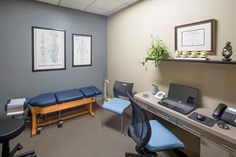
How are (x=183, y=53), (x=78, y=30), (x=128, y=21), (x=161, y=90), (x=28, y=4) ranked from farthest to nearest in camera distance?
(x=78, y=30)
(x=128, y=21)
(x=28, y=4)
(x=161, y=90)
(x=183, y=53)

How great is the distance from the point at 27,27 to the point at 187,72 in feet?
10.2

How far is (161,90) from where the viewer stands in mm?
2598

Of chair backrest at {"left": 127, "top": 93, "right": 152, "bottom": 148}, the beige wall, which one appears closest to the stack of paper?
chair backrest at {"left": 127, "top": 93, "right": 152, "bottom": 148}

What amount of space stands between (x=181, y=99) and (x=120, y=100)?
4.15 feet

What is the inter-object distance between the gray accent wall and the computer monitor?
7.77 ft

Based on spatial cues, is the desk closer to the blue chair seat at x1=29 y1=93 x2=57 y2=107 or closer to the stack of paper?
the blue chair seat at x1=29 y1=93 x2=57 y2=107

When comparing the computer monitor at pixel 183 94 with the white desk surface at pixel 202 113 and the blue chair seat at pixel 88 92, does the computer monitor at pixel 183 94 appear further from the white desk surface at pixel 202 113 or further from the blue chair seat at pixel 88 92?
the blue chair seat at pixel 88 92

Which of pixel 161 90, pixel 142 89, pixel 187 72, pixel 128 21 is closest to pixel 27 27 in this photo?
pixel 128 21

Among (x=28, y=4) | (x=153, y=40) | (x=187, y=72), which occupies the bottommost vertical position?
(x=187, y=72)

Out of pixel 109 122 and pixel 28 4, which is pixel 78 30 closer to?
pixel 28 4

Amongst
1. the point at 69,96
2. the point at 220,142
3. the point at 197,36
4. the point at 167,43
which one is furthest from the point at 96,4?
the point at 220,142

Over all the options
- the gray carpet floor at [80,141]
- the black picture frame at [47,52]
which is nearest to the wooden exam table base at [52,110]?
the gray carpet floor at [80,141]

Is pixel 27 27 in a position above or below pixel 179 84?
above

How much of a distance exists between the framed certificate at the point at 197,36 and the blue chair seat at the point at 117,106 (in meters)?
1.33
